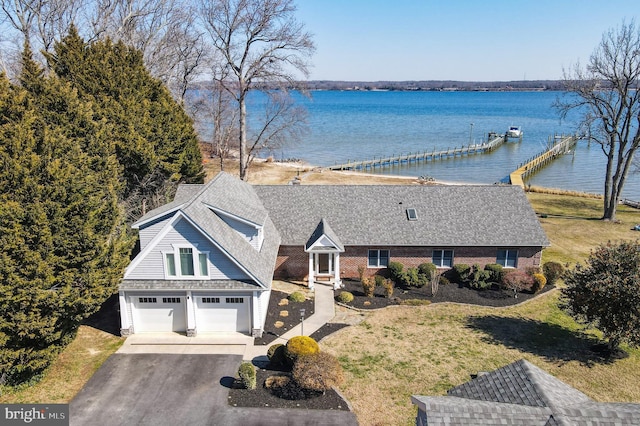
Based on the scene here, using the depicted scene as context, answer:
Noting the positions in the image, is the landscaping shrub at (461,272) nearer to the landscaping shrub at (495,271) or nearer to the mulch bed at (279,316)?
the landscaping shrub at (495,271)

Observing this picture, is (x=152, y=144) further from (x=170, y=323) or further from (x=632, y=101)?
(x=632, y=101)

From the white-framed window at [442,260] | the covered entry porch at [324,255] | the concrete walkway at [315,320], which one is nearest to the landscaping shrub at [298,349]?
the concrete walkway at [315,320]

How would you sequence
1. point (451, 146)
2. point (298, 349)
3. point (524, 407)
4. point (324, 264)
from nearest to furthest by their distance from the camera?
1. point (524, 407)
2. point (298, 349)
3. point (324, 264)
4. point (451, 146)

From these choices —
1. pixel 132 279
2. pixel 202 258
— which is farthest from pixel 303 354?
pixel 132 279

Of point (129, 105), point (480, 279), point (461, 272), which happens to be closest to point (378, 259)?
point (461, 272)

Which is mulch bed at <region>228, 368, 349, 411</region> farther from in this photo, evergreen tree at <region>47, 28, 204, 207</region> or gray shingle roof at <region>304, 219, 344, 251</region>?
evergreen tree at <region>47, 28, 204, 207</region>

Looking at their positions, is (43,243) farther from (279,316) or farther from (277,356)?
(279,316)

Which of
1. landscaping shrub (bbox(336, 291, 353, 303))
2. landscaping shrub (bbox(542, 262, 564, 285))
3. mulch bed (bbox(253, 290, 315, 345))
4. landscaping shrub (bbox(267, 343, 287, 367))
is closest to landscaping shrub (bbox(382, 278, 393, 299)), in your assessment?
landscaping shrub (bbox(336, 291, 353, 303))
